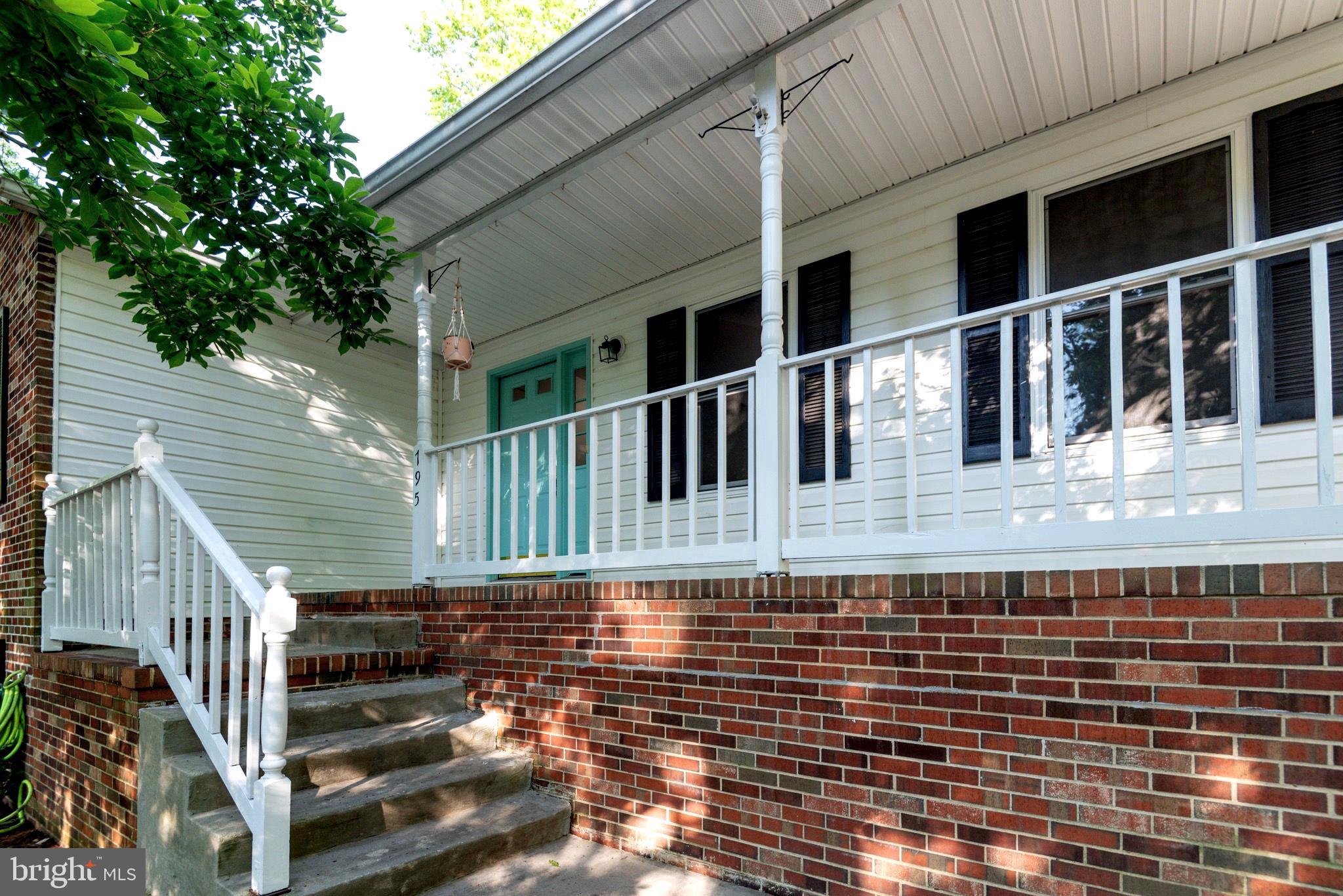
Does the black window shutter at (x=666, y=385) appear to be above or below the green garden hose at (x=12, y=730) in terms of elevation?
above

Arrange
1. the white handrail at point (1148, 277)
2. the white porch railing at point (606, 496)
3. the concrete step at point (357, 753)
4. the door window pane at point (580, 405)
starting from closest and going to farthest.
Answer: the white handrail at point (1148, 277) < the concrete step at point (357, 753) < the white porch railing at point (606, 496) < the door window pane at point (580, 405)

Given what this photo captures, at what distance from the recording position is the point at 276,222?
377 centimetres

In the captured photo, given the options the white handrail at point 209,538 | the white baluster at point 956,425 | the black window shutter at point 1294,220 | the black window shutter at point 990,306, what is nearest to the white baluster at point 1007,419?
the white baluster at point 956,425

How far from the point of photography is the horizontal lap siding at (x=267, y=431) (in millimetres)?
5098

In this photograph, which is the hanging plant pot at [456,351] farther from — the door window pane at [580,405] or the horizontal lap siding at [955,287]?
the horizontal lap siding at [955,287]

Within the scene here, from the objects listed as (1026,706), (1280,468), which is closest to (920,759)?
(1026,706)

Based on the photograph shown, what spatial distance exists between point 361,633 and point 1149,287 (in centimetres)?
435

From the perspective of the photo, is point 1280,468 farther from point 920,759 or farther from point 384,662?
point 384,662

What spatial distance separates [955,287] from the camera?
4.24 metres

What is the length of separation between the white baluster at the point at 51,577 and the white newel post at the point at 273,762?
244 centimetres

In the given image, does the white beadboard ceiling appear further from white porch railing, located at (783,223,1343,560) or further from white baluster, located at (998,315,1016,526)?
white baluster, located at (998,315,1016,526)

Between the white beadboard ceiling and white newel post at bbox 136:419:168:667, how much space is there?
77.7 inches

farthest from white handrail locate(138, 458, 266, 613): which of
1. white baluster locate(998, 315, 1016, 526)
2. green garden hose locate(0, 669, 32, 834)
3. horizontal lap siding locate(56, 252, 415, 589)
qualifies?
white baluster locate(998, 315, 1016, 526)

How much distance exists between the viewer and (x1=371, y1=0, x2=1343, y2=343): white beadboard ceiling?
324 cm
